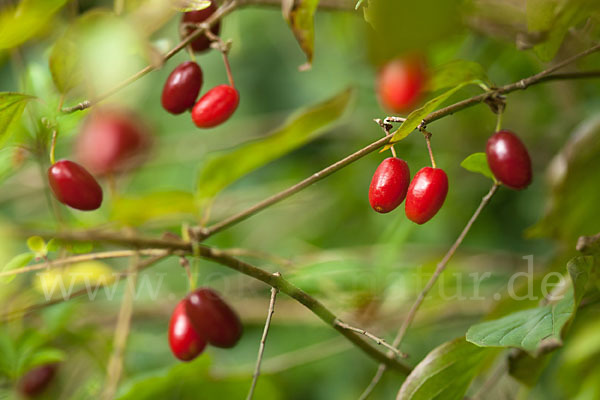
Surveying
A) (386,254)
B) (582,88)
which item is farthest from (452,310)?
(582,88)

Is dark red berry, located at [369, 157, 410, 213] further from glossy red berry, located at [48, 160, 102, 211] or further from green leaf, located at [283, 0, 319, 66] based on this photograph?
glossy red berry, located at [48, 160, 102, 211]

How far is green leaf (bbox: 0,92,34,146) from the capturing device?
56cm

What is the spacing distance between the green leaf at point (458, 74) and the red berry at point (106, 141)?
1.84 ft

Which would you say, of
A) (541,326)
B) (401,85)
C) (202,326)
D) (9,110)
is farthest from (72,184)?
(541,326)

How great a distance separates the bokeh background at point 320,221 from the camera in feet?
2.54

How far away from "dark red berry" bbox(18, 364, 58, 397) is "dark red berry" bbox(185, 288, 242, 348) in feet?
1.21

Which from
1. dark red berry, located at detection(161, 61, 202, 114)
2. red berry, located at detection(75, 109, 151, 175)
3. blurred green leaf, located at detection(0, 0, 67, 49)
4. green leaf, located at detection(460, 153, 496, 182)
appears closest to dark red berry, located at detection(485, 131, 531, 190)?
green leaf, located at detection(460, 153, 496, 182)

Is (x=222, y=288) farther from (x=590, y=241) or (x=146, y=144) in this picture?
(x=590, y=241)

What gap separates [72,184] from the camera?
0.57 m

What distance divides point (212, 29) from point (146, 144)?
0.62 m

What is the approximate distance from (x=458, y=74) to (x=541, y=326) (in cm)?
24

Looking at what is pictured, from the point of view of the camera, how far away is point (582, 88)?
3.75 feet

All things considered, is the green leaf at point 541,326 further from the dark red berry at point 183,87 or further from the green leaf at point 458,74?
the dark red berry at point 183,87

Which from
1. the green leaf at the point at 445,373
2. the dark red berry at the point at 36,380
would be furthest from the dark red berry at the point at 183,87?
the dark red berry at the point at 36,380
